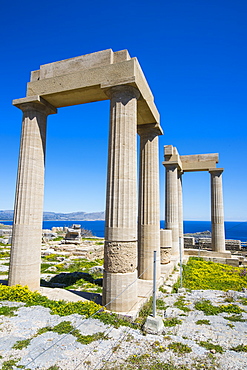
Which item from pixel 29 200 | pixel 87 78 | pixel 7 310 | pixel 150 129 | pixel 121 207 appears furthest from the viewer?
pixel 150 129

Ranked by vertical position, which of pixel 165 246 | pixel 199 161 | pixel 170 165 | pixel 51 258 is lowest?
pixel 51 258

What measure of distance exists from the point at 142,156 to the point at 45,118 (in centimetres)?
480

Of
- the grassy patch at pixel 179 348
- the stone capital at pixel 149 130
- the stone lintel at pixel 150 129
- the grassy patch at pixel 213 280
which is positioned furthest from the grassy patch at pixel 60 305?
the stone lintel at pixel 150 129

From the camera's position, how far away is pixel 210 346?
215 inches

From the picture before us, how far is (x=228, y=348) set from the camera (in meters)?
5.39

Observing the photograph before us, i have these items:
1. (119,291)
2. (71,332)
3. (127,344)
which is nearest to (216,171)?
(119,291)

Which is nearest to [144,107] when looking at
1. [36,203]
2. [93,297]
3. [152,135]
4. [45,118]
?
[152,135]

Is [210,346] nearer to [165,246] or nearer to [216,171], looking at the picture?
[165,246]

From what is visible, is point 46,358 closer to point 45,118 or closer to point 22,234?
point 22,234

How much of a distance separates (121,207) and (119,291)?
103 inches

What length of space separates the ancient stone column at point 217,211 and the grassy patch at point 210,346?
19.0m

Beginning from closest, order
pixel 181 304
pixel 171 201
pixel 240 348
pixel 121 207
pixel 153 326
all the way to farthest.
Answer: pixel 240 348, pixel 153 326, pixel 121 207, pixel 181 304, pixel 171 201

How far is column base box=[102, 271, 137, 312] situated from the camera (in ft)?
24.5

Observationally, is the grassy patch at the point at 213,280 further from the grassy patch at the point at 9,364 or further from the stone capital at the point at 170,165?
the stone capital at the point at 170,165
